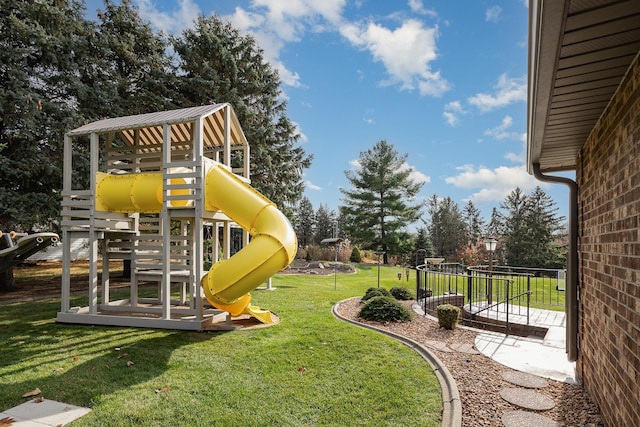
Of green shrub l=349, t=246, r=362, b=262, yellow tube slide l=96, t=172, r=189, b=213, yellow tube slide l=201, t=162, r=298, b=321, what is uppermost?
yellow tube slide l=96, t=172, r=189, b=213

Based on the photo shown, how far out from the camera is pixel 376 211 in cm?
3000

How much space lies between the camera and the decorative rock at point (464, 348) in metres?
5.81

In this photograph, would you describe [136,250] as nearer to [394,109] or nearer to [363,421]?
[363,421]

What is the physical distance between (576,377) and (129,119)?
9532mm

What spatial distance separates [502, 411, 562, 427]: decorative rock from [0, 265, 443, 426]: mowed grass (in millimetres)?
674

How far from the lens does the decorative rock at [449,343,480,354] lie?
5815 millimetres

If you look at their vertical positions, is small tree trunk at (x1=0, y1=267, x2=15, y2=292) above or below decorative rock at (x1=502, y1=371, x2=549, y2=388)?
above

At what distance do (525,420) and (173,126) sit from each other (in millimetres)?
9438

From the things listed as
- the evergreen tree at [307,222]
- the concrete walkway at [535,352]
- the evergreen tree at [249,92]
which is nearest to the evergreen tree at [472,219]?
the evergreen tree at [307,222]

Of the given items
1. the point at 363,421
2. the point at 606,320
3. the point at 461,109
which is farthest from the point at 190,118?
the point at 461,109

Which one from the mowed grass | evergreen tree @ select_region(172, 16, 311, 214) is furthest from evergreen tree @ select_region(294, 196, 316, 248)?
the mowed grass

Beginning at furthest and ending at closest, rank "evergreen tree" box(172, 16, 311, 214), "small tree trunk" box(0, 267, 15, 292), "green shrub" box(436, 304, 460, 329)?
"evergreen tree" box(172, 16, 311, 214), "small tree trunk" box(0, 267, 15, 292), "green shrub" box(436, 304, 460, 329)

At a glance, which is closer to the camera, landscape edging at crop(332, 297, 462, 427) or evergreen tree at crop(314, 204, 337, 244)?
landscape edging at crop(332, 297, 462, 427)

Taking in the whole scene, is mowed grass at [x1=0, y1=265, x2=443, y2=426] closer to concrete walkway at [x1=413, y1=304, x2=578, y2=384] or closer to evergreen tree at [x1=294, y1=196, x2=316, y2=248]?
concrete walkway at [x1=413, y1=304, x2=578, y2=384]
